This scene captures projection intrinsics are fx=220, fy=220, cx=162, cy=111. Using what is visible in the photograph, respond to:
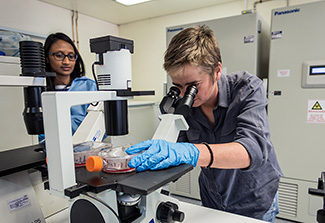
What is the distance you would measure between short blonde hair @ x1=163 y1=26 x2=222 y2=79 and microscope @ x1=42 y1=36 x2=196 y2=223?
0.28 meters

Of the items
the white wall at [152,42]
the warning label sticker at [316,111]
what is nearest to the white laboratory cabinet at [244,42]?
the warning label sticker at [316,111]

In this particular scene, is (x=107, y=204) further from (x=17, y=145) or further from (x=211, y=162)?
(x=17, y=145)

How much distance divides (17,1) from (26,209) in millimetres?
2749

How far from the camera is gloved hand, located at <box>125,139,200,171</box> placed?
A: 57cm

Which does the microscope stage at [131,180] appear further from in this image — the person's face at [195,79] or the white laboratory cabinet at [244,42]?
the white laboratory cabinet at [244,42]

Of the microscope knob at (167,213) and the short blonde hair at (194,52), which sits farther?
the short blonde hair at (194,52)

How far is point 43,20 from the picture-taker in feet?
9.11

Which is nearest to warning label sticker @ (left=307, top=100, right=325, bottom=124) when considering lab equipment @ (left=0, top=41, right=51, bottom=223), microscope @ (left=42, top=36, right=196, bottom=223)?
microscope @ (left=42, top=36, right=196, bottom=223)

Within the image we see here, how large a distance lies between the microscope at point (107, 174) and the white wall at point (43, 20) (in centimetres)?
263

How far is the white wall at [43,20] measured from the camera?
2480 mm

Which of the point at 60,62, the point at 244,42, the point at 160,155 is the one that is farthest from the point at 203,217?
the point at 244,42

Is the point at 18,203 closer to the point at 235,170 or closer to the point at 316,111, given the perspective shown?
the point at 235,170

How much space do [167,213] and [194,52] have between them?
548 millimetres

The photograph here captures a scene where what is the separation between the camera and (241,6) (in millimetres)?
2689
